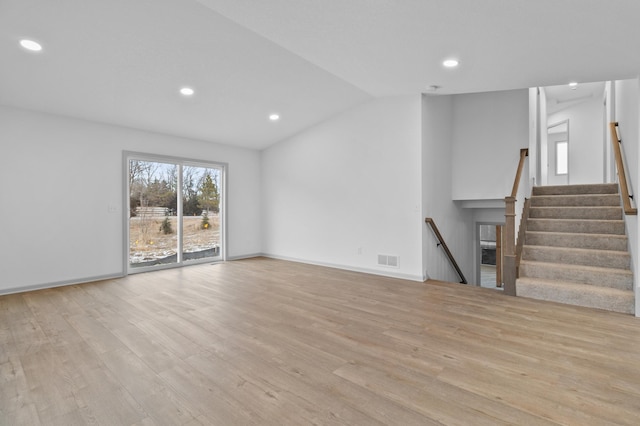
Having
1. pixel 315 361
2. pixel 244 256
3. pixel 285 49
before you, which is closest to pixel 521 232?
pixel 315 361

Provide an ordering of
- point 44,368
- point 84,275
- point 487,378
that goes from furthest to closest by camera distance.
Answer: point 84,275 → point 44,368 → point 487,378

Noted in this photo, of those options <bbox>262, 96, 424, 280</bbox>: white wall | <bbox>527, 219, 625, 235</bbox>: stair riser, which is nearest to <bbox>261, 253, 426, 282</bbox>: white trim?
<bbox>262, 96, 424, 280</bbox>: white wall

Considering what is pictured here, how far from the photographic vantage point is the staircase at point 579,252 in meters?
3.56

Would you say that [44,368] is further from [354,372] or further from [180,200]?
[180,200]

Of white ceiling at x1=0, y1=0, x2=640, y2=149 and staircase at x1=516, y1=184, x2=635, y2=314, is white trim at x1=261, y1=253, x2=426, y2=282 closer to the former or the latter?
staircase at x1=516, y1=184, x2=635, y2=314

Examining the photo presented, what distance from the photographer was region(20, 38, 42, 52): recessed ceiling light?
308cm

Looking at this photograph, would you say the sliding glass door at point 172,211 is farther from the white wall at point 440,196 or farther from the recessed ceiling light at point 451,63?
the recessed ceiling light at point 451,63

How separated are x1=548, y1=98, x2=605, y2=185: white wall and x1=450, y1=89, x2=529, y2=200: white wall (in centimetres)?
406

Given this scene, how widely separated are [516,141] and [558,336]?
409 centimetres

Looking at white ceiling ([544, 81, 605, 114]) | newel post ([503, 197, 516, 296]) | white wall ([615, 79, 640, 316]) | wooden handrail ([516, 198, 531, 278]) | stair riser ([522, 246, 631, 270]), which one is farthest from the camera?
white ceiling ([544, 81, 605, 114])

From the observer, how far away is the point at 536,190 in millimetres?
5781

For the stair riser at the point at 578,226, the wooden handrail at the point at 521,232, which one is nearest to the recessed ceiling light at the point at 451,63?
the wooden handrail at the point at 521,232

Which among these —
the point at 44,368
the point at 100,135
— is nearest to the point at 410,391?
the point at 44,368

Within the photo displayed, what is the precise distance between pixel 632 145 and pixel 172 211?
23.1ft
